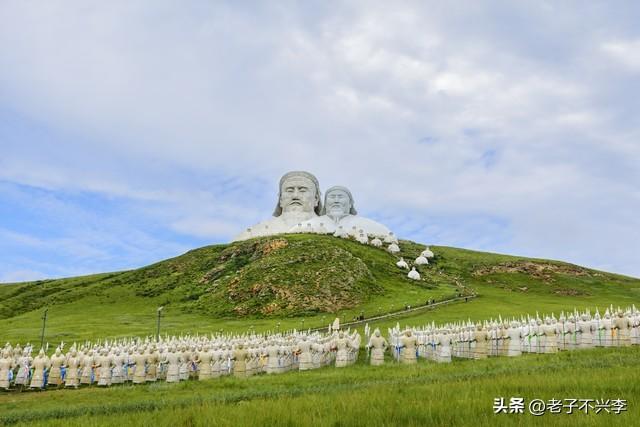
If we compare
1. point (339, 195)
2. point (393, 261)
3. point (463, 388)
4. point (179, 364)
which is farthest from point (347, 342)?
point (339, 195)

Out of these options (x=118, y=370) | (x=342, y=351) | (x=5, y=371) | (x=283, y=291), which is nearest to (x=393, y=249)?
(x=283, y=291)

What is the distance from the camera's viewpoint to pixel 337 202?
355ft

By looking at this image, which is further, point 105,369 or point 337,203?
point 337,203

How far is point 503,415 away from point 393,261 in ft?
245

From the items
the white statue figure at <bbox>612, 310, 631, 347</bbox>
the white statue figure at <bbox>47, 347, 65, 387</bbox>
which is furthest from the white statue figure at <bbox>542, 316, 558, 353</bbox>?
the white statue figure at <bbox>47, 347, 65, 387</bbox>

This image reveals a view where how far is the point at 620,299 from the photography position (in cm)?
6694

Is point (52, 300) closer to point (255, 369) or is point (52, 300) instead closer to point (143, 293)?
point (143, 293)

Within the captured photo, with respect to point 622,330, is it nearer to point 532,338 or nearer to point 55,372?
point 532,338

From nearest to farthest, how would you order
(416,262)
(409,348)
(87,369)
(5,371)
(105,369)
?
1. (409,348)
2. (105,369)
3. (5,371)
4. (87,369)
5. (416,262)

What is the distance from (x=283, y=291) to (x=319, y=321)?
12036 millimetres

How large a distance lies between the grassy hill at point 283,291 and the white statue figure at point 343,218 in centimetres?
816

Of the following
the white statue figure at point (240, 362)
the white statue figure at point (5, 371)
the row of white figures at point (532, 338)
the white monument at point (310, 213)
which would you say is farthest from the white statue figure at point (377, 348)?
the white monument at point (310, 213)

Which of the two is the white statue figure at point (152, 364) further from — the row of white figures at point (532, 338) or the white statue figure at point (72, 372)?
the row of white figures at point (532, 338)

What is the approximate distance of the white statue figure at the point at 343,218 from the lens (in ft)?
314
